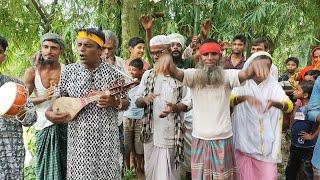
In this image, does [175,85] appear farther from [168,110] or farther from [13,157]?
[13,157]

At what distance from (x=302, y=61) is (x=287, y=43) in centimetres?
92

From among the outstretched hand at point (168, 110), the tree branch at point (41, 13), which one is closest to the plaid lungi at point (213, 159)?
the outstretched hand at point (168, 110)

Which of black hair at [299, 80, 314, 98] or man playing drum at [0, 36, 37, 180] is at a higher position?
black hair at [299, 80, 314, 98]

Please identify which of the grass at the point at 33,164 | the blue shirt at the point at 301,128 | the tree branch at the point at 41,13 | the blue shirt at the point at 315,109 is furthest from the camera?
the tree branch at the point at 41,13

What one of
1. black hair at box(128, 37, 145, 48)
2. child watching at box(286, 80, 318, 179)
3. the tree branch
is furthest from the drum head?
the tree branch

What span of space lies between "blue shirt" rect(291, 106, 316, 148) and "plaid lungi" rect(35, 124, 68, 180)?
8.24 feet

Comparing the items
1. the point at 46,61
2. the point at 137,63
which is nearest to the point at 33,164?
the point at 137,63

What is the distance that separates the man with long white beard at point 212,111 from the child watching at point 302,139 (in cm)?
122

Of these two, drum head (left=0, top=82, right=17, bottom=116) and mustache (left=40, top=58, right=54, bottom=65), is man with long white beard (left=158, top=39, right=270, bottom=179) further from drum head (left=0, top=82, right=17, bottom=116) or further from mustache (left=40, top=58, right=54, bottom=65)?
drum head (left=0, top=82, right=17, bottom=116)

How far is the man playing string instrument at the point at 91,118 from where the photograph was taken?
362 cm

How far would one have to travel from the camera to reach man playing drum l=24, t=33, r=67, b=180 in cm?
419

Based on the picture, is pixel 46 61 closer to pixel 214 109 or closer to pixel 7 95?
pixel 7 95

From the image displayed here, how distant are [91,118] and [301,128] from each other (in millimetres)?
2508

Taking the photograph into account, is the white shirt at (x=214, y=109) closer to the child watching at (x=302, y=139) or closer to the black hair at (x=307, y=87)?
the child watching at (x=302, y=139)
